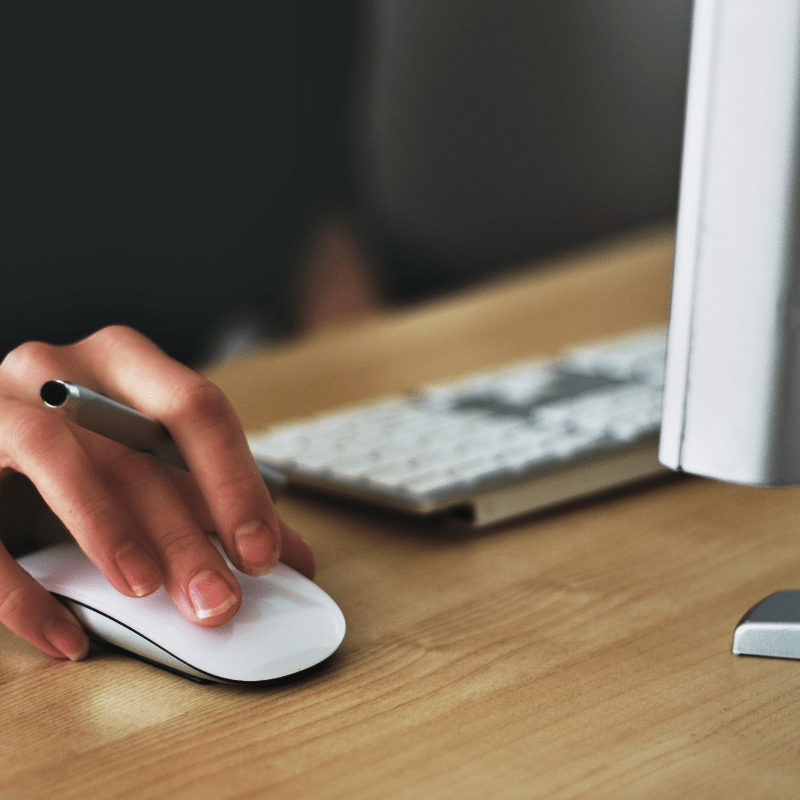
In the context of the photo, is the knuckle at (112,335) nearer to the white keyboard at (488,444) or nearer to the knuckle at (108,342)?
the knuckle at (108,342)

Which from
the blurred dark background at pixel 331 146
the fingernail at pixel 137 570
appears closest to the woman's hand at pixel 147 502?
the fingernail at pixel 137 570

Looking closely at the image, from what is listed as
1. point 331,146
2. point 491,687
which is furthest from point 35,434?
point 331,146

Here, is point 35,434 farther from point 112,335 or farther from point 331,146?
point 331,146

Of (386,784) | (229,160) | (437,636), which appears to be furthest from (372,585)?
(229,160)

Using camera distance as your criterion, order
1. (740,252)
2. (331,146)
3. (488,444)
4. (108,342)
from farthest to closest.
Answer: (331,146) < (488,444) < (108,342) < (740,252)

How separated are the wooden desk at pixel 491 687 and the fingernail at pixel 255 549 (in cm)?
5

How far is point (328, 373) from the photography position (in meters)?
0.93

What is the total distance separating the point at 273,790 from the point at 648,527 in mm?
301

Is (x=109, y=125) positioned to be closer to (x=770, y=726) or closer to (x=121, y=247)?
(x=121, y=247)

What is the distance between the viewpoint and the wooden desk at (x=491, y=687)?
0.32 m

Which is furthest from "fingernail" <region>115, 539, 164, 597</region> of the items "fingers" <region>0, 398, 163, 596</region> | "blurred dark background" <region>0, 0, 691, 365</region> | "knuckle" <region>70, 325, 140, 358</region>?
"blurred dark background" <region>0, 0, 691, 365</region>

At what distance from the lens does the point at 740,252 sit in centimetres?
36

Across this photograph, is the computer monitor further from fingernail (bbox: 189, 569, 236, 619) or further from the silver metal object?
fingernail (bbox: 189, 569, 236, 619)

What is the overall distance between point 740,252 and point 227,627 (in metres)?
0.24
